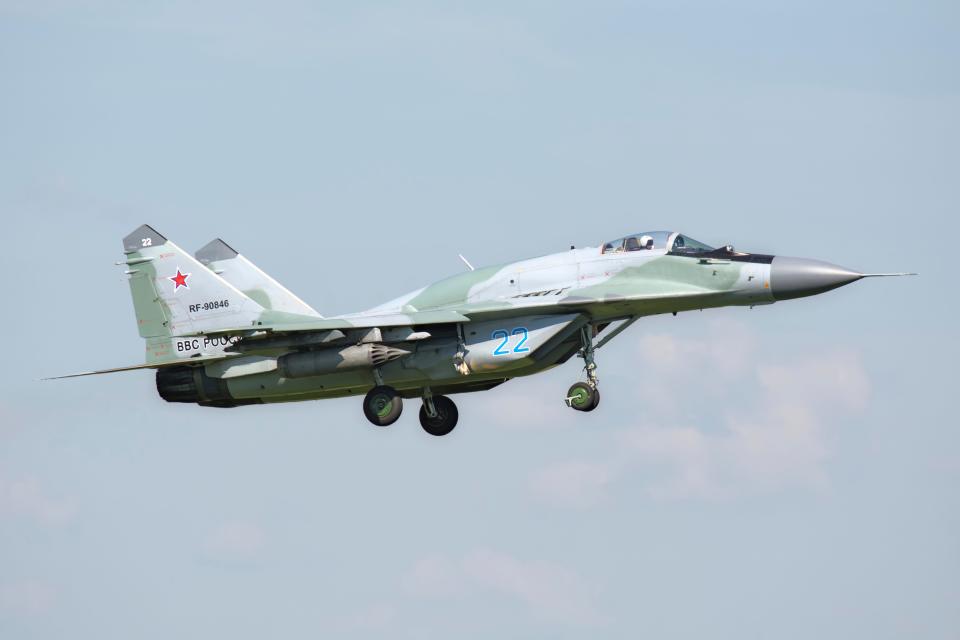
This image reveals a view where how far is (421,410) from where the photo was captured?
110ft

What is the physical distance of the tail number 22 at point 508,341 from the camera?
1217 inches

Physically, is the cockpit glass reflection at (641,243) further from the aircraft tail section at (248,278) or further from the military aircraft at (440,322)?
A: the aircraft tail section at (248,278)

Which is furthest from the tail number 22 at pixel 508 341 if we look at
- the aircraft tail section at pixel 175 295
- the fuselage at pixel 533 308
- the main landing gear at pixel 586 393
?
the aircraft tail section at pixel 175 295

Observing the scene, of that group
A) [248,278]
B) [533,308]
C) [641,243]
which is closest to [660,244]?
[641,243]

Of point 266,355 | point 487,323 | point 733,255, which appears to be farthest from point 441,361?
point 733,255

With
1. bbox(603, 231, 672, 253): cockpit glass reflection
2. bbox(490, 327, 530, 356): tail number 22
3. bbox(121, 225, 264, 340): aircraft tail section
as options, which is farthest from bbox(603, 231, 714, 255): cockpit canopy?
bbox(121, 225, 264, 340): aircraft tail section

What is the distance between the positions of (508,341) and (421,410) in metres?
3.36

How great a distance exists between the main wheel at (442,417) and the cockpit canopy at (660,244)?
191 inches

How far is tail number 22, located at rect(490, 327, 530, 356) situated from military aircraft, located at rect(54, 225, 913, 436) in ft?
0.09

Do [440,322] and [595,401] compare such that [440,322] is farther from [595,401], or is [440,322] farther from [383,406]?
[595,401]

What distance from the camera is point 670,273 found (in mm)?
30453

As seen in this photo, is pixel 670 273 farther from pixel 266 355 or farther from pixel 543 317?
pixel 266 355

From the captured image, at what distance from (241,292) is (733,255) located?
398 inches

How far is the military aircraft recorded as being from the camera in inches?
1193
